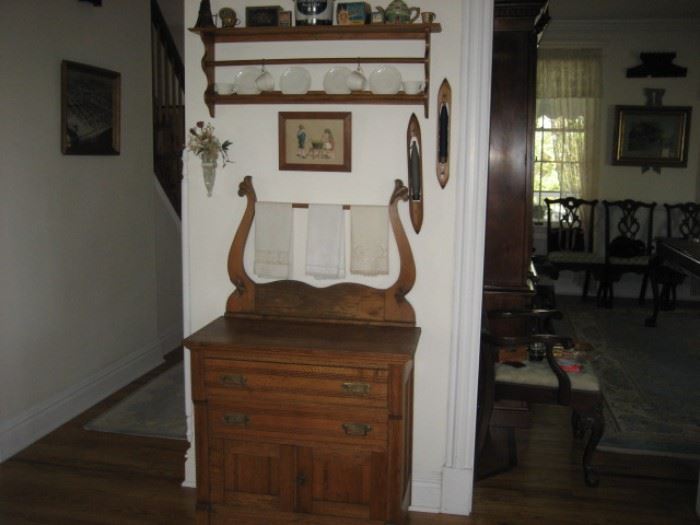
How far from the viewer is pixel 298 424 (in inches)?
104

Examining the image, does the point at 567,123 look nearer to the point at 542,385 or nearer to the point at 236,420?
the point at 542,385

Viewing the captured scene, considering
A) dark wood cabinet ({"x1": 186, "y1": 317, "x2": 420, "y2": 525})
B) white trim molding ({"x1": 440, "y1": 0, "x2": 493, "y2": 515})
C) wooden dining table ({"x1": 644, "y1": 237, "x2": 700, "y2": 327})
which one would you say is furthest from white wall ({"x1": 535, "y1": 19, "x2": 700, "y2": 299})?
dark wood cabinet ({"x1": 186, "y1": 317, "x2": 420, "y2": 525})

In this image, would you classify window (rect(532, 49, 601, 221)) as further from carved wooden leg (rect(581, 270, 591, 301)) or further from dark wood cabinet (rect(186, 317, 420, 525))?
dark wood cabinet (rect(186, 317, 420, 525))

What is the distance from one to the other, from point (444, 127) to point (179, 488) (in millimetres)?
2003

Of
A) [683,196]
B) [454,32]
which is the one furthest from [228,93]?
[683,196]

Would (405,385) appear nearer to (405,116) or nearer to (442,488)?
(442,488)

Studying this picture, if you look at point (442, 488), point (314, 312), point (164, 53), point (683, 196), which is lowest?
point (442, 488)

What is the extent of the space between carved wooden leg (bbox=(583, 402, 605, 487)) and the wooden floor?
0.05 metres

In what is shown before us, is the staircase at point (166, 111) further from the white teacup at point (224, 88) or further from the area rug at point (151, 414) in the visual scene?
the white teacup at point (224, 88)

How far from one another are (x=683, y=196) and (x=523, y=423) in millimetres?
4357

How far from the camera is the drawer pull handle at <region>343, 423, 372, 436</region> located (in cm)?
260

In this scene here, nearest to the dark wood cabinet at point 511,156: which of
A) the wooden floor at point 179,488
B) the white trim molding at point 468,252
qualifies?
the white trim molding at point 468,252

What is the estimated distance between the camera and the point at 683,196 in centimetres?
697

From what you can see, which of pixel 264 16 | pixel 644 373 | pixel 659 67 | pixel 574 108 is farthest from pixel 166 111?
pixel 659 67
